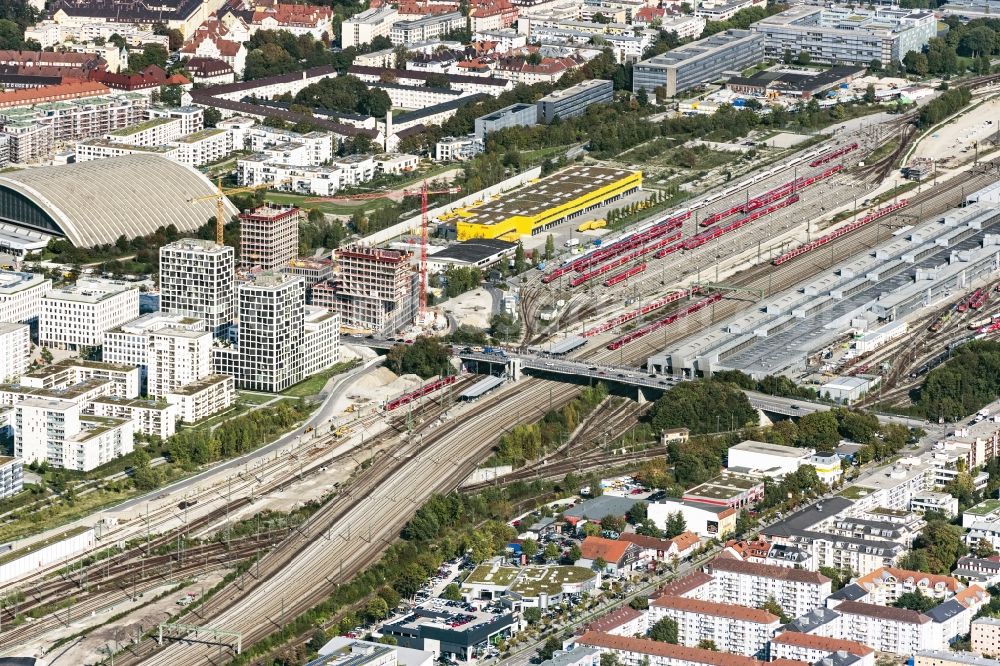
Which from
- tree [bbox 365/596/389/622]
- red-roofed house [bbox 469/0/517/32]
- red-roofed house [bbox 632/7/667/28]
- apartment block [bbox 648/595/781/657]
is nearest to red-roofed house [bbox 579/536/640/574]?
apartment block [bbox 648/595/781/657]

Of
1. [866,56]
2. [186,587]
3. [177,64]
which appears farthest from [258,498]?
[866,56]

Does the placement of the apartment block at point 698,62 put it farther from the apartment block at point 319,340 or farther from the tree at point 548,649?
the tree at point 548,649

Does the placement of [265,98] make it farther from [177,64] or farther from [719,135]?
[719,135]

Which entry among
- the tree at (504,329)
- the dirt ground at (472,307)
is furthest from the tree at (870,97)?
the tree at (504,329)

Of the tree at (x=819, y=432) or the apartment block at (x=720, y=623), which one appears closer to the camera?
the apartment block at (x=720, y=623)

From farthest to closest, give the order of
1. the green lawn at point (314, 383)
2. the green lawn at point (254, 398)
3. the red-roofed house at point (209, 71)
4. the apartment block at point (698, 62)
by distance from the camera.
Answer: the red-roofed house at point (209, 71)
the apartment block at point (698, 62)
the green lawn at point (314, 383)
the green lawn at point (254, 398)

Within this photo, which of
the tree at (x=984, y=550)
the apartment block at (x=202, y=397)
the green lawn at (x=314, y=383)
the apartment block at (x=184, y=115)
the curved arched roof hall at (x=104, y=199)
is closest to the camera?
the tree at (x=984, y=550)
